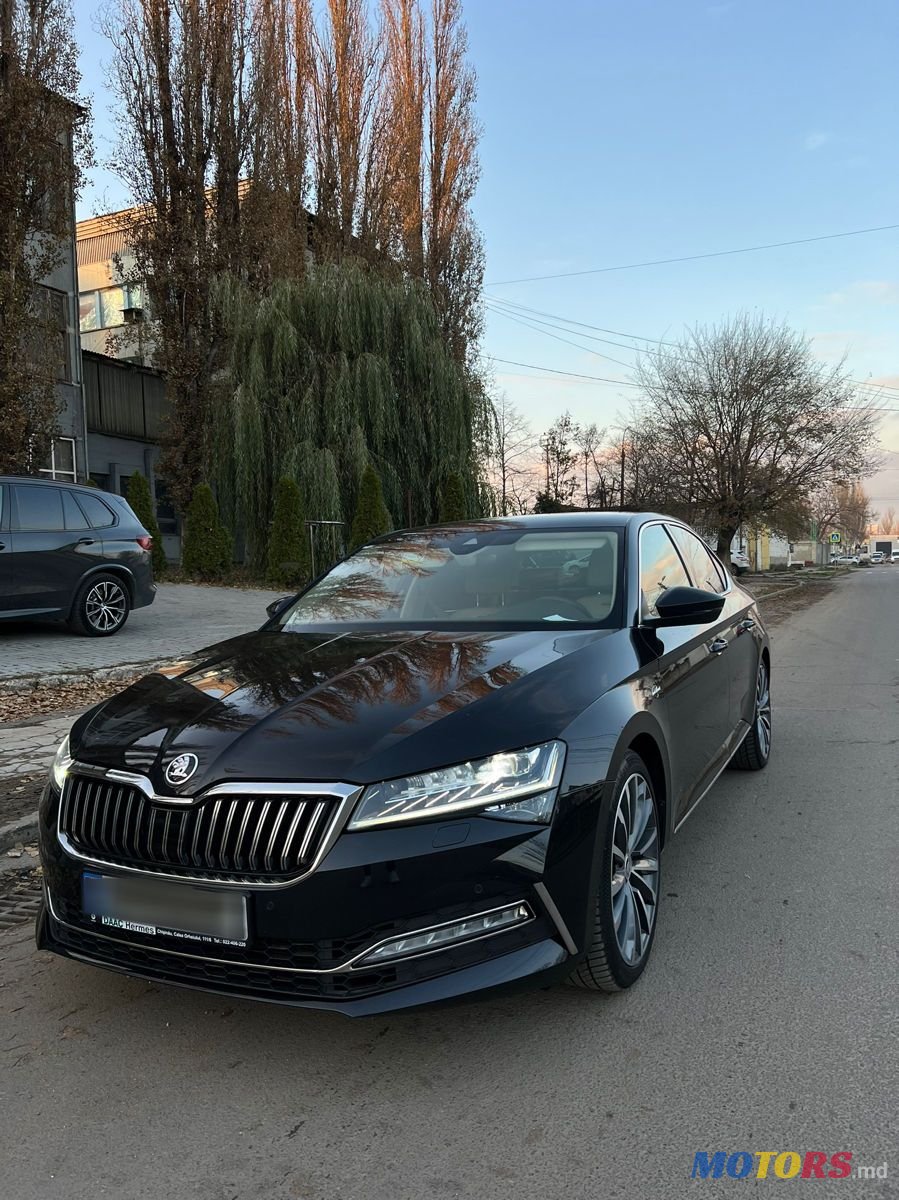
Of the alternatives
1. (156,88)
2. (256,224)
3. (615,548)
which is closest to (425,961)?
(615,548)

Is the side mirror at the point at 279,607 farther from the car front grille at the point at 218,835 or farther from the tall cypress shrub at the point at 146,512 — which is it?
the tall cypress shrub at the point at 146,512

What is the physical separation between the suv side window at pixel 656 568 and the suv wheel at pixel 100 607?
7.59 metres

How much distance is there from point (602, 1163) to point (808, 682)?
7976 millimetres

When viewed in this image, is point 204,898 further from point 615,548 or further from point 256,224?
point 256,224

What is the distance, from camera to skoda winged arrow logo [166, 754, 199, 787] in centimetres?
245

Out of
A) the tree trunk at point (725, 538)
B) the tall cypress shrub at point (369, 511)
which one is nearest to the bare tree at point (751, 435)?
the tree trunk at point (725, 538)

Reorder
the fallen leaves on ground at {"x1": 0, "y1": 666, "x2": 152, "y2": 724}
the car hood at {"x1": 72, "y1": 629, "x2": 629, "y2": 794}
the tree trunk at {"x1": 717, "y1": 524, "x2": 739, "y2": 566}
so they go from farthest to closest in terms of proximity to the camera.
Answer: the tree trunk at {"x1": 717, "y1": 524, "x2": 739, "y2": 566}
the fallen leaves on ground at {"x1": 0, "y1": 666, "x2": 152, "y2": 724}
the car hood at {"x1": 72, "y1": 629, "x2": 629, "y2": 794}

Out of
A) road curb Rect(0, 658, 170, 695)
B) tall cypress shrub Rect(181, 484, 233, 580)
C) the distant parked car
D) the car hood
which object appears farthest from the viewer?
tall cypress shrub Rect(181, 484, 233, 580)

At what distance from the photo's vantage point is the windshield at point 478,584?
3.71 metres

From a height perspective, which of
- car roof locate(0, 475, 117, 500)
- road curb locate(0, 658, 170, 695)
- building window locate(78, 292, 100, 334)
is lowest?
road curb locate(0, 658, 170, 695)

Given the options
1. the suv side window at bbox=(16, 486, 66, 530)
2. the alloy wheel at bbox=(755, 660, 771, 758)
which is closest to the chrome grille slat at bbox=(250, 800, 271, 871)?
the alloy wheel at bbox=(755, 660, 771, 758)

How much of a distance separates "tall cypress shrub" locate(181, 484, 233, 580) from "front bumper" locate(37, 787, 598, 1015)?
60.0 feet

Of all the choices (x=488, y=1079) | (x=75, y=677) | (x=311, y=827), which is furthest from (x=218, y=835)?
(x=75, y=677)

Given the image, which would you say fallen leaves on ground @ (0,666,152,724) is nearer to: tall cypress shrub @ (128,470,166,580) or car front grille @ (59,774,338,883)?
car front grille @ (59,774,338,883)
